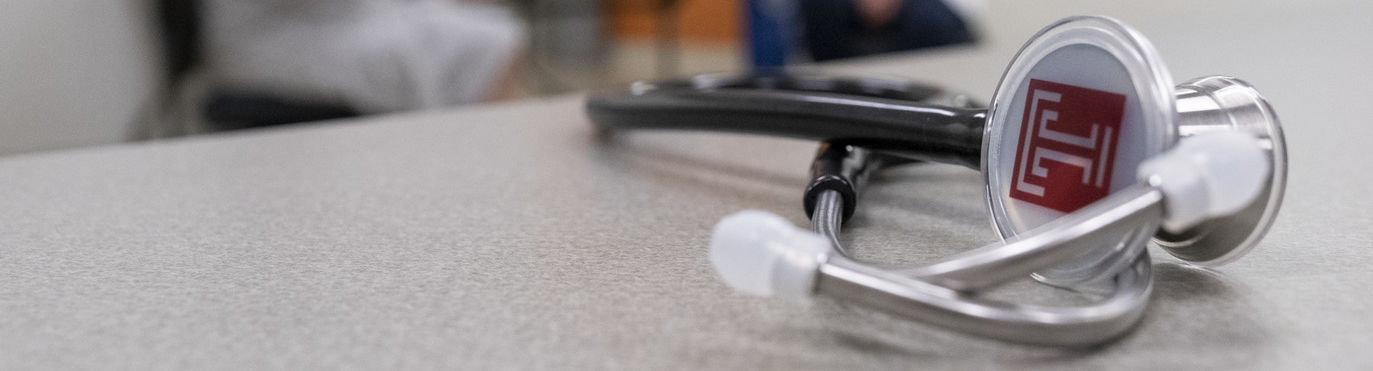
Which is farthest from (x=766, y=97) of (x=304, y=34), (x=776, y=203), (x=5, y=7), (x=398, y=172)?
(x=304, y=34)

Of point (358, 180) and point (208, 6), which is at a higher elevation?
point (208, 6)

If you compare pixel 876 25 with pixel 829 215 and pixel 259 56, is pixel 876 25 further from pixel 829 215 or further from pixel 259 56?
pixel 829 215

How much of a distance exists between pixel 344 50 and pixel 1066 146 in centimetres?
117

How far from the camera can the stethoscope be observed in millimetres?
215

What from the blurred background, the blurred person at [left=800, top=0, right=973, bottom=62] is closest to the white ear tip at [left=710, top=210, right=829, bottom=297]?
the blurred background

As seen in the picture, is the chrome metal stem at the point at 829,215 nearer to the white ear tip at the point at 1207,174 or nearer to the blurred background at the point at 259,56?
the white ear tip at the point at 1207,174

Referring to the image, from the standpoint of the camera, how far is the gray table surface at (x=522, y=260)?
9.3 inches

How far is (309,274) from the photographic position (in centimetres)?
31

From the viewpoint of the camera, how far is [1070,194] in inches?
10.3

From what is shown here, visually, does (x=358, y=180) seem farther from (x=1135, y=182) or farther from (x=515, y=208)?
(x=1135, y=182)

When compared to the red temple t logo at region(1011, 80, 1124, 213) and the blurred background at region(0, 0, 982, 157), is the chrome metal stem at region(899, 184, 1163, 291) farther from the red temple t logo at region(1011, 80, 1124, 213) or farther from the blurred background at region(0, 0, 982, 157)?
the blurred background at region(0, 0, 982, 157)

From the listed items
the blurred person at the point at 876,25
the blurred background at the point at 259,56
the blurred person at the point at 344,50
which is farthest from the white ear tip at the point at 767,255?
the blurred person at the point at 876,25

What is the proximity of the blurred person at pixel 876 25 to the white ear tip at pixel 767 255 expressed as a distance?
6.27 ft

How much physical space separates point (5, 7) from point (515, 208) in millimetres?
675
